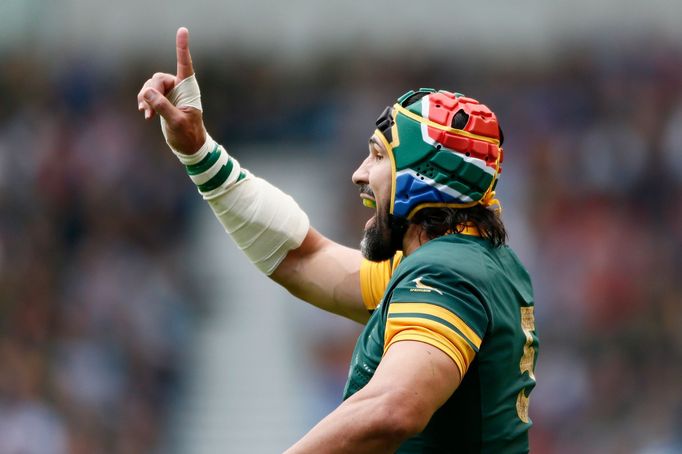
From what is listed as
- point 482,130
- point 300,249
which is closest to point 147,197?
point 300,249

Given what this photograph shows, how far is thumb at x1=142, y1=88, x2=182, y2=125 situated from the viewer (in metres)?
4.25

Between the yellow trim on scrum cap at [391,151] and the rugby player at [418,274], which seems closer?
the rugby player at [418,274]

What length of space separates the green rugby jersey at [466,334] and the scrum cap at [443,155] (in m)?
0.17

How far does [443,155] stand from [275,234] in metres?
1.09

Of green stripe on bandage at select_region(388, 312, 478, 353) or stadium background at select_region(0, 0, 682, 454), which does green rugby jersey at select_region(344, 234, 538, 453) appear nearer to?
green stripe on bandage at select_region(388, 312, 478, 353)

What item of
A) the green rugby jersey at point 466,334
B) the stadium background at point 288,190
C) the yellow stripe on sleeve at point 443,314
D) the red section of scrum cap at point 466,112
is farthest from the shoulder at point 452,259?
the stadium background at point 288,190

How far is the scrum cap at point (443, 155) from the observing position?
152 inches

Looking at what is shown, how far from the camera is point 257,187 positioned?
15.6 feet

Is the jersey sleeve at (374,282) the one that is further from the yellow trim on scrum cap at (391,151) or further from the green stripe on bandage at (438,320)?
the green stripe on bandage at (438,320)

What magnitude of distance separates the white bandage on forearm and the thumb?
0.92 ft

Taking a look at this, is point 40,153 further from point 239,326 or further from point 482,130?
point 482,130

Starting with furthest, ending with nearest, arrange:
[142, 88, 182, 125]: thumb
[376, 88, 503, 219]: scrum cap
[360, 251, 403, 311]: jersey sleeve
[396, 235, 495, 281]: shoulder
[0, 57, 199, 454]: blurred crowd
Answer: [0, 57, 199, 454]: blurred crowd
[360, 251, 403, 311]: jersey sleeve
[142, 88, 182, 125]: thumb
[376, 88, 503, 219]: scrum cap
[396, 235, 495, 281]: shoulder

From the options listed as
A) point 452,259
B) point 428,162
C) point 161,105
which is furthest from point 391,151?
point 161,105

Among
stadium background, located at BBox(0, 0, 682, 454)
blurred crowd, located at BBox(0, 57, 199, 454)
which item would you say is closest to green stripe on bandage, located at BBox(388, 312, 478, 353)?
stadium background, located at BBox(0, 0, 682, 454)
